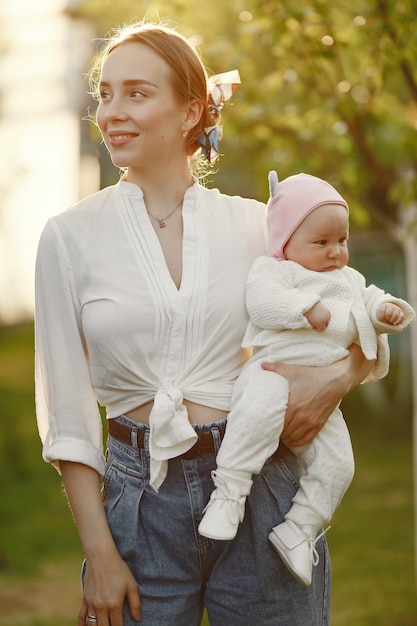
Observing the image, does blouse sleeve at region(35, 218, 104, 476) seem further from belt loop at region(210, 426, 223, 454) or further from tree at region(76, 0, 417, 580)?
tree at region(76, 0, 417, 580)

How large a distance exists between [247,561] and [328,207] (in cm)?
88

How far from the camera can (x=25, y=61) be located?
9.13 meters

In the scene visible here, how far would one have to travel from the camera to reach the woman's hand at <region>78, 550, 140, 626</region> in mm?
2324

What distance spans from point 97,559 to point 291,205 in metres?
0.97

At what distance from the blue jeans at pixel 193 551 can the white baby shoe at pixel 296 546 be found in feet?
0.14

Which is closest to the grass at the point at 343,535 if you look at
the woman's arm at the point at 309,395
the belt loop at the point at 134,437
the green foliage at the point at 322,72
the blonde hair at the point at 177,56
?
the green foliage at the point at 322,72

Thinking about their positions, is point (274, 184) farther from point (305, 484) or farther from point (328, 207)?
point (305, 484)

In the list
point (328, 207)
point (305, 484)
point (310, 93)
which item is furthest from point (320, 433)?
point (310, 93)

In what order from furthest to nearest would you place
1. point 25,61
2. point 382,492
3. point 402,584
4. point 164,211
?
point 25,61 < point 382,492 < point 402,584 < point 164,211

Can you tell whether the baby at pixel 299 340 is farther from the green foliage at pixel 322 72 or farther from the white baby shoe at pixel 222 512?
the green foliage at pixel 322 72

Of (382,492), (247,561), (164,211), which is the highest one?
(164,211)

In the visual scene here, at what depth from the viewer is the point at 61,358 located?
7.77ft

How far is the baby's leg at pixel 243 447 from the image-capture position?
2275 mm

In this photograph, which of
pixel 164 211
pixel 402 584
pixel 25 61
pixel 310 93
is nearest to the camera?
pixel 164 211
